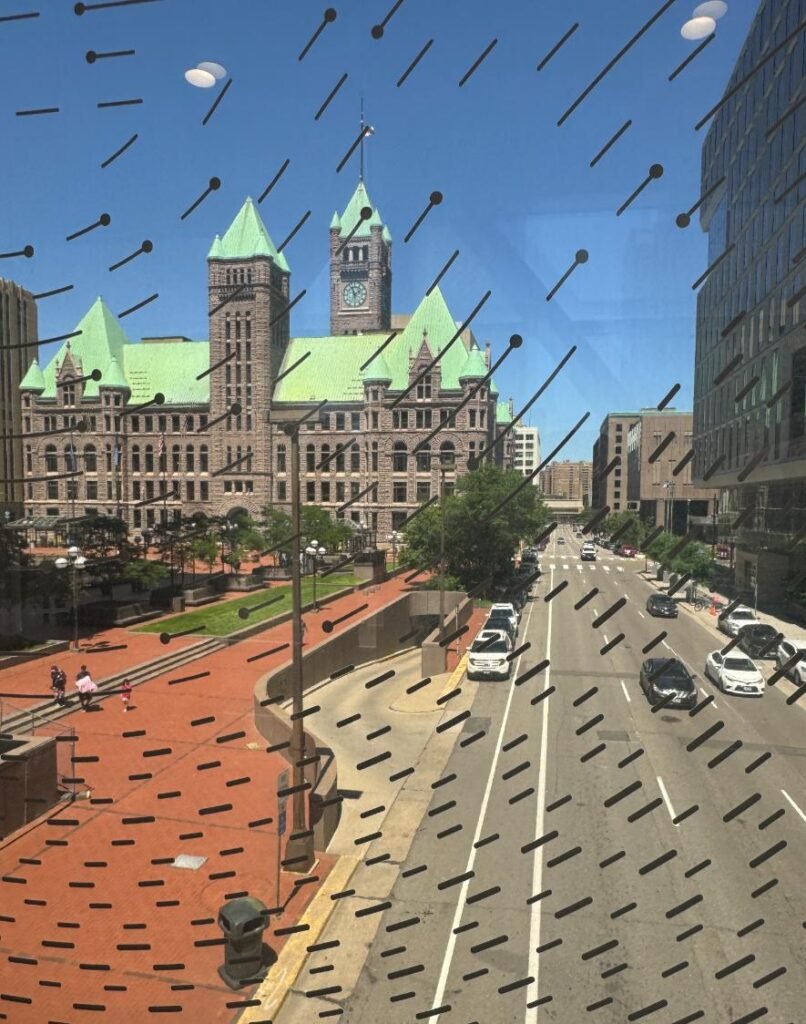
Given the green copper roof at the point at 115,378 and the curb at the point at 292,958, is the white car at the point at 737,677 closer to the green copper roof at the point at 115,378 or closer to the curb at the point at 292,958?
the green copper roof at the point at 115,378

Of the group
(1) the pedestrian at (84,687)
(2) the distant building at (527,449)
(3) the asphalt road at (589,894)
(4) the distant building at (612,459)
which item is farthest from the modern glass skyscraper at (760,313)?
(1) the pedestrian at (84,687)

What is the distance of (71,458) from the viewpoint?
1.77 m

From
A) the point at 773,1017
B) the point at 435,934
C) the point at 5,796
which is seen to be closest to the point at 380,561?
the point at 435,934

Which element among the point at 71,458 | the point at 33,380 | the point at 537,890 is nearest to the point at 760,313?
the point at 71,458

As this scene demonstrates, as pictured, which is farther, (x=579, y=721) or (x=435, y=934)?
(x=579, y=721)

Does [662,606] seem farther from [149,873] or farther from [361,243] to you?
[149,873]

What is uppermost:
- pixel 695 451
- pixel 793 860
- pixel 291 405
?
pixel 291 405

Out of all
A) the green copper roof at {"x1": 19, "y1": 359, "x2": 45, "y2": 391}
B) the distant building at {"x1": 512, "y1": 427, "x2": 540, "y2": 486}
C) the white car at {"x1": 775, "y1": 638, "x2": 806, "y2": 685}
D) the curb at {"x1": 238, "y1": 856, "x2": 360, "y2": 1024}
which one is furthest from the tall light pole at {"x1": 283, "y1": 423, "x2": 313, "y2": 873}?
the white car at {"x1": 775, "y1": 638, "x2": 806, "y2": 685}

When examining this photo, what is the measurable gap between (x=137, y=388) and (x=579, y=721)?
990cm

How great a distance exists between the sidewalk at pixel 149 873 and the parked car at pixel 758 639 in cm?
89

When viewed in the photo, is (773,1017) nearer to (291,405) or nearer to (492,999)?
(492,999)

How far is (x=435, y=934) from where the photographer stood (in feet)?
18.1

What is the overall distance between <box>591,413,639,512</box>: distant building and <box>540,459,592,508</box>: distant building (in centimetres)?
6

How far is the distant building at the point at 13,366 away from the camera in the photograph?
165 cm
